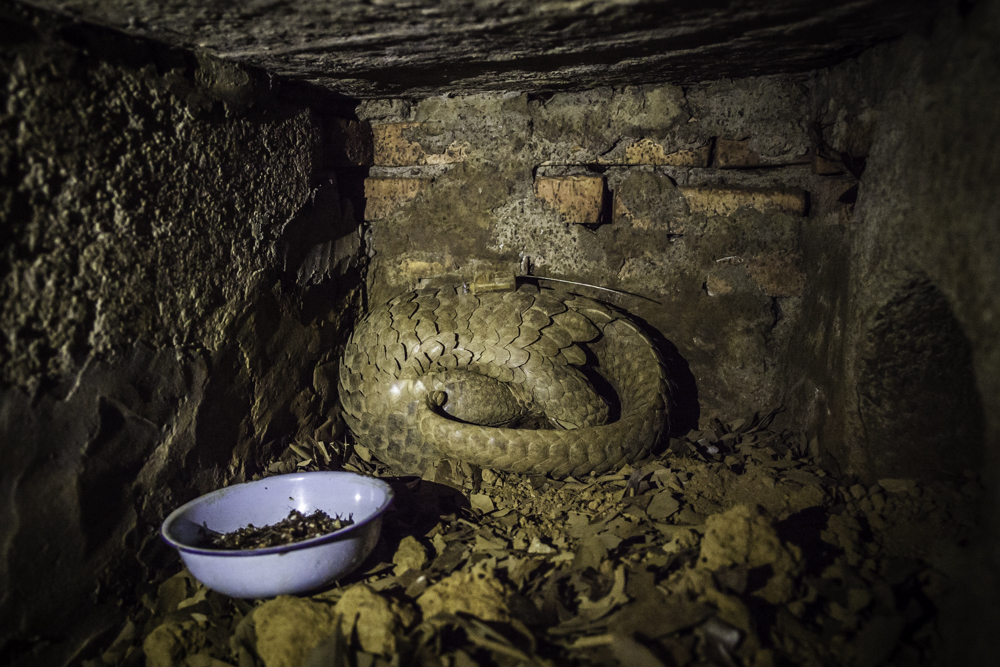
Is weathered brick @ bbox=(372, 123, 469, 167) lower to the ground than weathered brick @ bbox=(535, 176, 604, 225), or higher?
higher

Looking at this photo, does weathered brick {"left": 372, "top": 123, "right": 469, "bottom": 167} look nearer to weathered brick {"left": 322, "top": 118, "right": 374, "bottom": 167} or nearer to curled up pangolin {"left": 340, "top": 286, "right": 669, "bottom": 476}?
weathered brick {"left": 322, "top": 118, "right": 374, "bottom": 167}

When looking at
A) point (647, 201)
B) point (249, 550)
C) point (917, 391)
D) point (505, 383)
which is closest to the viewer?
point (249, 550)

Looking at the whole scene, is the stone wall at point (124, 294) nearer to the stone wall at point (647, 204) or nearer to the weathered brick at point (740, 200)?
the stone wall at point (647, 204)

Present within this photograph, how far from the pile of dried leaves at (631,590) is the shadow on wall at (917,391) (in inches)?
3.0

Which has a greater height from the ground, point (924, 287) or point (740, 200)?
point (740, 200)

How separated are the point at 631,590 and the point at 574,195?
1469 mm

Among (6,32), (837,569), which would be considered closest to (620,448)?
(837,569)

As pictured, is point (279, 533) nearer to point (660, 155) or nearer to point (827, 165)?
point (660, 155)

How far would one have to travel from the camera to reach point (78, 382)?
1.41 m

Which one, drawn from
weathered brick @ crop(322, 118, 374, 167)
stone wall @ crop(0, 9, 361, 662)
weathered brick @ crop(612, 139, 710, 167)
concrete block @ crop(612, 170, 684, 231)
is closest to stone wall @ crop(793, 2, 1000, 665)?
weathered brick @ crop(612, 139, 710, 167)

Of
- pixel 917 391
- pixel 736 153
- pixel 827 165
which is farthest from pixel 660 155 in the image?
pixel 917 391

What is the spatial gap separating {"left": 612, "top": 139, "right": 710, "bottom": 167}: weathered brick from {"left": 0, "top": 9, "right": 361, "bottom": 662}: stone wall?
126 centimetres

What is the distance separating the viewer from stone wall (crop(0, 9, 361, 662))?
1282 mm

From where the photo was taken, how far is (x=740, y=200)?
2.22m
